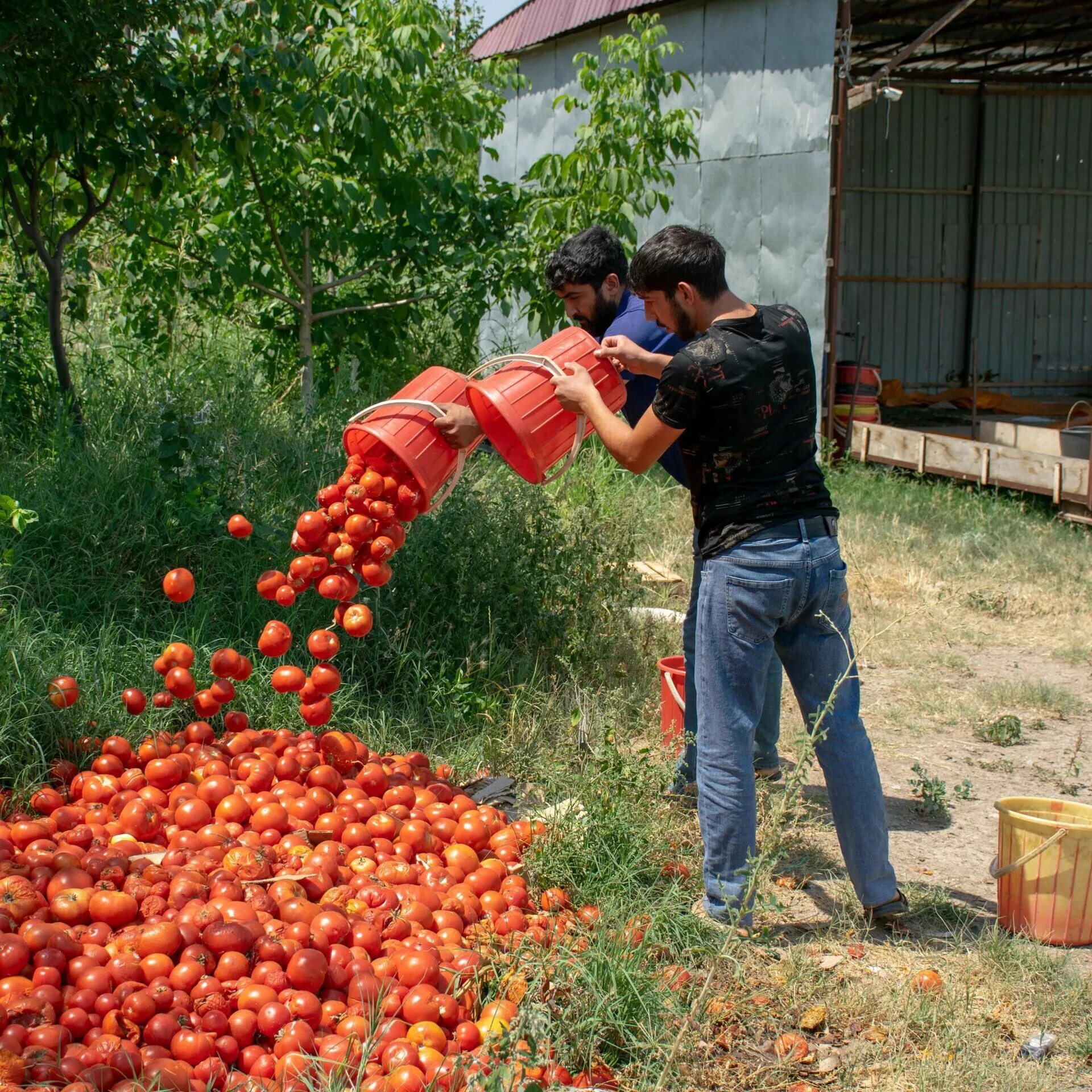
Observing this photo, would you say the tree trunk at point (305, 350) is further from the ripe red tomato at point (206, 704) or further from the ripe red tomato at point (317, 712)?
the ripe red tomato at point (317, 712)

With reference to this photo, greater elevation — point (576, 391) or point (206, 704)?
point (576, 391)

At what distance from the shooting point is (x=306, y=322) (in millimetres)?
6758

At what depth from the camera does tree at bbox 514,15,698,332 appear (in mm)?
6473

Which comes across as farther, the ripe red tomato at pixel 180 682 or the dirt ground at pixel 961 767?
the dirt ground at pixel 961 767

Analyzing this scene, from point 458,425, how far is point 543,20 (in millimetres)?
8613

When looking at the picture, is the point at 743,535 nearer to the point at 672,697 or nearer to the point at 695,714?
the point at 695,714

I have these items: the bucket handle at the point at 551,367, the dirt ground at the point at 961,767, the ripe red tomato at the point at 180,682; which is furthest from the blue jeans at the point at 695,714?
the ripe red tomato at the point at 180,682

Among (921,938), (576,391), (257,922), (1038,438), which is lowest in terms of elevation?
(921,938)

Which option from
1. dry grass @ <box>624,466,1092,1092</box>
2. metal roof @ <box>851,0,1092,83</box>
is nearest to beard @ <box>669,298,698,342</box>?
dry grass @ <box>624,466,1092,1092</box>

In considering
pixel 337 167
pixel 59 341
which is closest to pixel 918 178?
pixel 337 167

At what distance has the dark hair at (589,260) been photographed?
12.7ft

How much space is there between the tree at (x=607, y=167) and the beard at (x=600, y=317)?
2.44 m

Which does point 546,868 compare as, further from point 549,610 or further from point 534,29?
point 534,29

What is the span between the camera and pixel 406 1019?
8.17 feet
